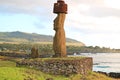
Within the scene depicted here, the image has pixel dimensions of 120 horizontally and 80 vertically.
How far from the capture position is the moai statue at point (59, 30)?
37.4m

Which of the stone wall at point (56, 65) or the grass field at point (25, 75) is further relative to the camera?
the stone wall at point (56, 65)

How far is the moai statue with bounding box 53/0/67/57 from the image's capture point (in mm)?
37406

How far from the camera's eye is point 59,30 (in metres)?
37.5

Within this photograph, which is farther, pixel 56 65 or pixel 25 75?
pixel 56 65

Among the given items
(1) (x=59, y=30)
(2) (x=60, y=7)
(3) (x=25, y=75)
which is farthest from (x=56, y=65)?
(2) (x=60, y=7)

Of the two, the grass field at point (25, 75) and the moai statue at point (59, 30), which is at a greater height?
the moai statue at point (59, 30)

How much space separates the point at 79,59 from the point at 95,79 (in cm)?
250

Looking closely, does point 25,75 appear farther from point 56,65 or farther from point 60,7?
point 60,7

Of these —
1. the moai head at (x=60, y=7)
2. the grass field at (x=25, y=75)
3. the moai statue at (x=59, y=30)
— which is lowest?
the grass field at (x=25, y=75)

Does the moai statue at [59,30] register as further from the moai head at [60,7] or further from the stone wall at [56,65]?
the stone wall at [56,65]

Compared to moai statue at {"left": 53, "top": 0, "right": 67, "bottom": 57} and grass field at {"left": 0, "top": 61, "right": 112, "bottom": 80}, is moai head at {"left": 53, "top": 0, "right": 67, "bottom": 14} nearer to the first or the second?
moai statue at {"left": 53, "top": 0, "right": 67, "bottom": 57}

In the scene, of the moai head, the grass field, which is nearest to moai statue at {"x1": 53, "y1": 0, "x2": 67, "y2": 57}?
the moai head

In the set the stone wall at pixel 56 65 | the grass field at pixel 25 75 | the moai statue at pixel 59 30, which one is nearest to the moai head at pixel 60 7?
the moai statue at pixel 59 30

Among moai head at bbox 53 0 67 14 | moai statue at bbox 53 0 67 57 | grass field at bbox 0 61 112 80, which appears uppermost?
moai head at bbox 53 0 67 14
